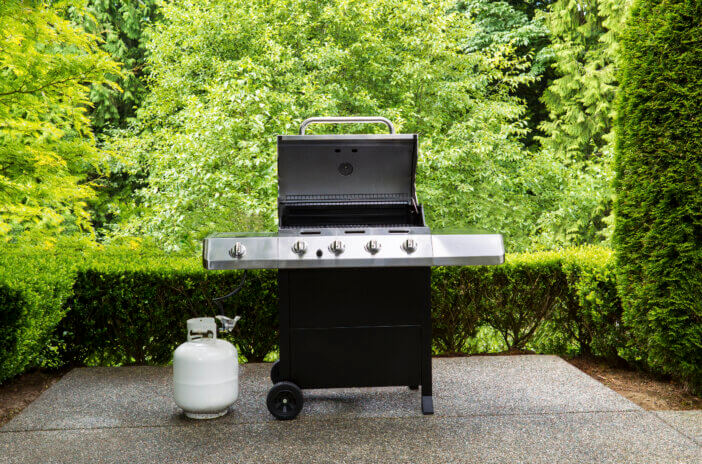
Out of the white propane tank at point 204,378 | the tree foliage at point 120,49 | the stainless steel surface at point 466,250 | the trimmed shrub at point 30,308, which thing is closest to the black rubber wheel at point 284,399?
the white propane tank at point 204,378

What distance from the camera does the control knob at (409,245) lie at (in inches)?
104

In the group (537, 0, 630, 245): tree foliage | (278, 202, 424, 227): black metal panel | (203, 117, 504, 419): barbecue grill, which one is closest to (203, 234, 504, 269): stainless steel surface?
(203, 117, 504, 419): barbecue grill

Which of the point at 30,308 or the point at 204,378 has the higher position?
the point at 30,308

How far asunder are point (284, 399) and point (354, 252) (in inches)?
35.0

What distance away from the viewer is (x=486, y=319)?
170 inches

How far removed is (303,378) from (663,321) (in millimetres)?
1970

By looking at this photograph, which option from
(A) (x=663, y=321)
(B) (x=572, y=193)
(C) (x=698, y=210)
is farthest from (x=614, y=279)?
(B) (x=572, y=193)

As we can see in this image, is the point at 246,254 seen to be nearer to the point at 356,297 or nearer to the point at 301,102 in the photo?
the point at 356,297

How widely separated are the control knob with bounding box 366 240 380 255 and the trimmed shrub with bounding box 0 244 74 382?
192cm

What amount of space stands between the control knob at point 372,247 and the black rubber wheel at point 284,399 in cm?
85

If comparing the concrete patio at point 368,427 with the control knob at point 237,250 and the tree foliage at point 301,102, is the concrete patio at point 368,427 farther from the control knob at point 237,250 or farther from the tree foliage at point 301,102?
the tree foliage at point 301,102

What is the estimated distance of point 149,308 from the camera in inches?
158

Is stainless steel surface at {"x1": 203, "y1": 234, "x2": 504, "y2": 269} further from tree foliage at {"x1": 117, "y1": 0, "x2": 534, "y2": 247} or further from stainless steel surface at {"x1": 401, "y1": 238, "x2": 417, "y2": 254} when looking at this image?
tree foliage at {"x1": 117, "y1": 0, "x2": 534, "y2": 247}

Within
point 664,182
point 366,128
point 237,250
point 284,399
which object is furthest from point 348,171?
point 366,128
